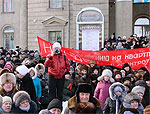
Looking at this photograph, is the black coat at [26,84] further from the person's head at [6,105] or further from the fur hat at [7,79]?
the person's head at [6,105]

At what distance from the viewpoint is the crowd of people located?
5039 millimetres

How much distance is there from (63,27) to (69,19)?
1997 mm

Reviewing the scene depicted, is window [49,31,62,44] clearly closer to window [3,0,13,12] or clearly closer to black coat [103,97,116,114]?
window [3,0,13,12]

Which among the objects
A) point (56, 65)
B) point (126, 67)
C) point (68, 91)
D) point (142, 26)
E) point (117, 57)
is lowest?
point (68, 91)

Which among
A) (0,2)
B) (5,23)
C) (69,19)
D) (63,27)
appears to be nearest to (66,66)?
(69,19)

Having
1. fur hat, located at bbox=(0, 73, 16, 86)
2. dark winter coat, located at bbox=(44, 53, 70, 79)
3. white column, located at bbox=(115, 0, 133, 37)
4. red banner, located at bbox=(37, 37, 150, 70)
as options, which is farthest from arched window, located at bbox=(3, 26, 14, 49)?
fur hat, located at bbox=(0, 73, 16, 86)

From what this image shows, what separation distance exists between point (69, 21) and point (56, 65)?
543 inches

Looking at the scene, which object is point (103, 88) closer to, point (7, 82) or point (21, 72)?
point (21, 72)

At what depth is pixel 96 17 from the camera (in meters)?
20.4

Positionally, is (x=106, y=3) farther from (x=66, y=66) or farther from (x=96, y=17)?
(x=66, y=66)

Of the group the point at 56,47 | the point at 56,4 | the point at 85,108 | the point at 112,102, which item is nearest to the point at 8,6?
the point at 56,4

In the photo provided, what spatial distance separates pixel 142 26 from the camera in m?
31.1

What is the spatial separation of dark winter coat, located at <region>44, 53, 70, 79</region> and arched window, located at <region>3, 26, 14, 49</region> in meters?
20.8

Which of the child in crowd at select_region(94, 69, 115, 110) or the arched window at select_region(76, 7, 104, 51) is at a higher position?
the arched window at select_region(76, 7, 104, 51)
